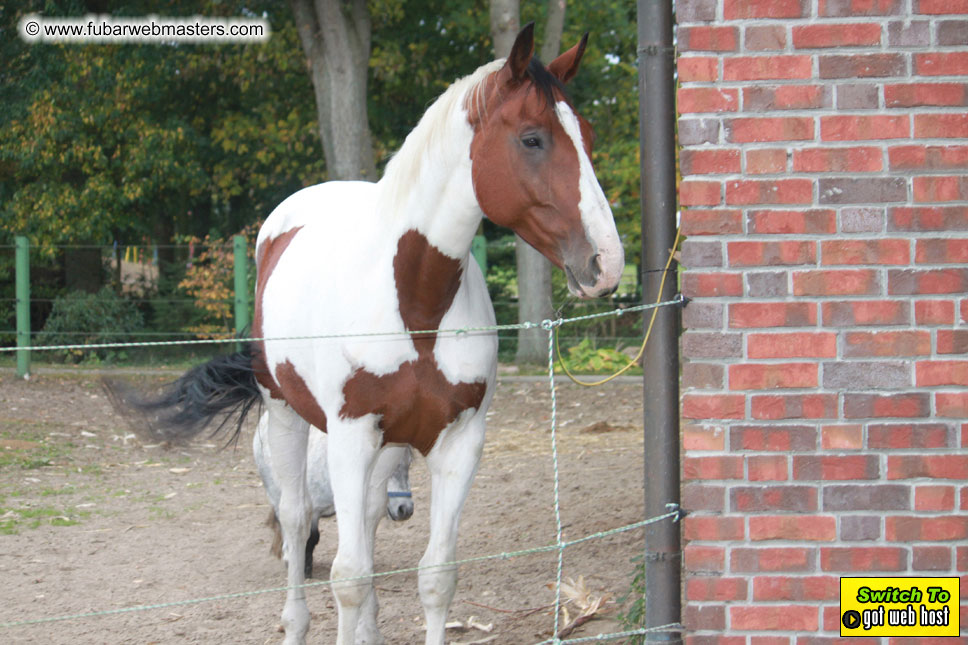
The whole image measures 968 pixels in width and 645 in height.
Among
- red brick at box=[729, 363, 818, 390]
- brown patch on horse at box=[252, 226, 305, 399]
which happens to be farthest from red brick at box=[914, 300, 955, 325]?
brown patch on horse at box=[252, 226, 305, 399]

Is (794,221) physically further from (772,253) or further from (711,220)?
(711,220)

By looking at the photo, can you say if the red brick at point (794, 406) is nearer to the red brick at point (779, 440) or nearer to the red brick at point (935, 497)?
the red brick at point (779, 440)

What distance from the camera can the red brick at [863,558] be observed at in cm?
300

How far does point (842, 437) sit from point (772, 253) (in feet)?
1.89

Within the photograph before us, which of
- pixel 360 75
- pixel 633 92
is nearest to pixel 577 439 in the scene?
pixel 360 75

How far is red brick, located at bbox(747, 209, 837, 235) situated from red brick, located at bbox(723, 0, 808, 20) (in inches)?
22.5

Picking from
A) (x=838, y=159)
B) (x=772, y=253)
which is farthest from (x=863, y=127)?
(x=772, y=253)

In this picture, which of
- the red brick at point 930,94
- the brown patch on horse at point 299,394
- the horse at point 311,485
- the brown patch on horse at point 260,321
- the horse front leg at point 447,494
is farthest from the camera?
the horse at point 311,485

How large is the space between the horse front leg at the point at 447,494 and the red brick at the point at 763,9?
5.26ft

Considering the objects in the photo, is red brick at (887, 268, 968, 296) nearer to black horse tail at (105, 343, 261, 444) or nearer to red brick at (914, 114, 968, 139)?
red brick at (914, 114, 968, 139)

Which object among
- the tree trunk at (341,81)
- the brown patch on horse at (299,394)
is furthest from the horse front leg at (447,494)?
the tree trunk at (341,81)

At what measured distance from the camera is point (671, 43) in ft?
10.4

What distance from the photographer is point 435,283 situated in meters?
3.51

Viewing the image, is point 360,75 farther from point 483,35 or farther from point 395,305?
point 395,305
